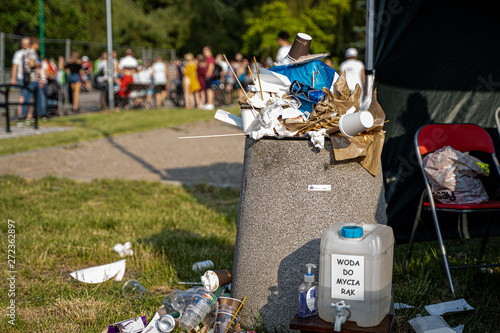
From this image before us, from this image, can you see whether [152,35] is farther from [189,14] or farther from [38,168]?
[38,168]

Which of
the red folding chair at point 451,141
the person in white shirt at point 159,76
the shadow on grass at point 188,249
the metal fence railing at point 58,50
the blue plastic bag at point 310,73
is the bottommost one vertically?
the shadow on grass at point 188,249

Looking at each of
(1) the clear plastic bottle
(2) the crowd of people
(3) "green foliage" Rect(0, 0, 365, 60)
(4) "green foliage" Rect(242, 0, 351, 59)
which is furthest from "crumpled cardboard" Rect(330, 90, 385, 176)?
(4) "green foliage" Rect(242, 0, 351, 59)

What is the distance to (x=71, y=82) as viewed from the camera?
18.3 m

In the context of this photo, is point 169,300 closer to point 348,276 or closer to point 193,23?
point 348,276

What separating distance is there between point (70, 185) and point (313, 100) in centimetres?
486

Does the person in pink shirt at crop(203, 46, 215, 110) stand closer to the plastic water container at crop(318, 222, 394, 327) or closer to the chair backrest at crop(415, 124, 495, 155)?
the chair backrest at crop(415, 124, 495, 155)

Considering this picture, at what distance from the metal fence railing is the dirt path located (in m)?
12.3

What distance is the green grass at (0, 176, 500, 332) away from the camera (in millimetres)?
3348

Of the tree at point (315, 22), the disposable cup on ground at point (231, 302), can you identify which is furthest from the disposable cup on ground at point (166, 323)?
the tree at point (315, 22)

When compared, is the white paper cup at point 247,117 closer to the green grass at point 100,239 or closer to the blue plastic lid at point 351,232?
the blue plastic lid at point 351,232

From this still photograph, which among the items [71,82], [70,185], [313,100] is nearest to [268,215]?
[313,100]

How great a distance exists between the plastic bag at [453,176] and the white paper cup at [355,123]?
1695 mm

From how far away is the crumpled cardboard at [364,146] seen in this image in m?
2.76

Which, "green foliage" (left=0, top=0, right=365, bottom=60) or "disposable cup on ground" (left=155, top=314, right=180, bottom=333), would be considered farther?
"green foliage" (left=0, top=0, right=365, bottom=60)
